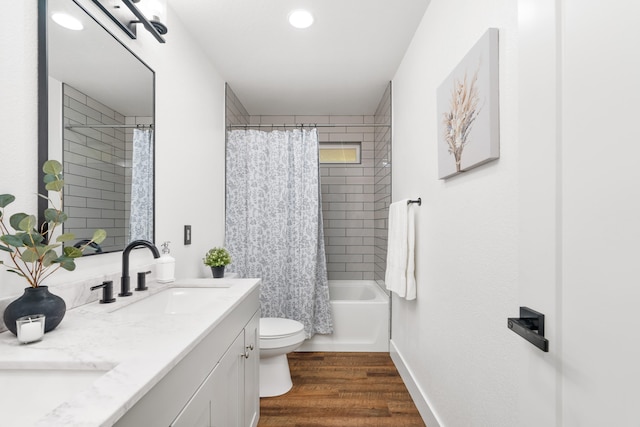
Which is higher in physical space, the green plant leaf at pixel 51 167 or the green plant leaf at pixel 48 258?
the green plant leaf at pixel 51 167

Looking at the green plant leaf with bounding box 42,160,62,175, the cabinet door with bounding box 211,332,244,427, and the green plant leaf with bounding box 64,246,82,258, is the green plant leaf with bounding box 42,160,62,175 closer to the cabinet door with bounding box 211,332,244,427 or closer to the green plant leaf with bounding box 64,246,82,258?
the green plant leaf with bounding box 64,246,82,258

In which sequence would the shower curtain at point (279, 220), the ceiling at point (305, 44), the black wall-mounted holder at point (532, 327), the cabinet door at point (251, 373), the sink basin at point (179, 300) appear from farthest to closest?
the shower curtain at point (279, 220), the ceiling at point (305, 44), the cabinet door at point (251, 373), the sink basin at point (179, 300), the black wall-mounted holder at point (532, 327)

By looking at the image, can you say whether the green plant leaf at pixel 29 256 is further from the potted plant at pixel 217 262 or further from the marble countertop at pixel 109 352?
the potted plant at pixel 217 262

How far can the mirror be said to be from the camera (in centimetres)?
118

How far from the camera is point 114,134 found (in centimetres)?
149

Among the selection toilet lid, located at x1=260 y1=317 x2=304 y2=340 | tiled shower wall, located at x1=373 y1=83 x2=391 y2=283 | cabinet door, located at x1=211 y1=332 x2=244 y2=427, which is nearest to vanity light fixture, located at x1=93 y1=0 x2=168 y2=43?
cabinet door, located at x1=211 y1=332 x2=244 y2=427

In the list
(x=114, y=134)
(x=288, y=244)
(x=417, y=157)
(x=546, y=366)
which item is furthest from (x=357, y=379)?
(x=114, y=134)

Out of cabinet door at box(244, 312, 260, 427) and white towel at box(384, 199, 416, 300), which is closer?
cabinet door at box(244, 312, 260, 427)

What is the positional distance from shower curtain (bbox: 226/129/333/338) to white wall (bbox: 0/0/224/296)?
0.17 m

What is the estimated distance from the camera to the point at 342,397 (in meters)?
2.30

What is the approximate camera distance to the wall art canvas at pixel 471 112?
1200mm

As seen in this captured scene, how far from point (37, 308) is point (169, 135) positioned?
4.14 feet

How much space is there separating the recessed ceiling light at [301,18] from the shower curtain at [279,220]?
1080mm

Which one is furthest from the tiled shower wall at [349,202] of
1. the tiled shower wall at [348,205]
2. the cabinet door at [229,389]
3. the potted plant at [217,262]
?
the cabinet door at [229,389]
